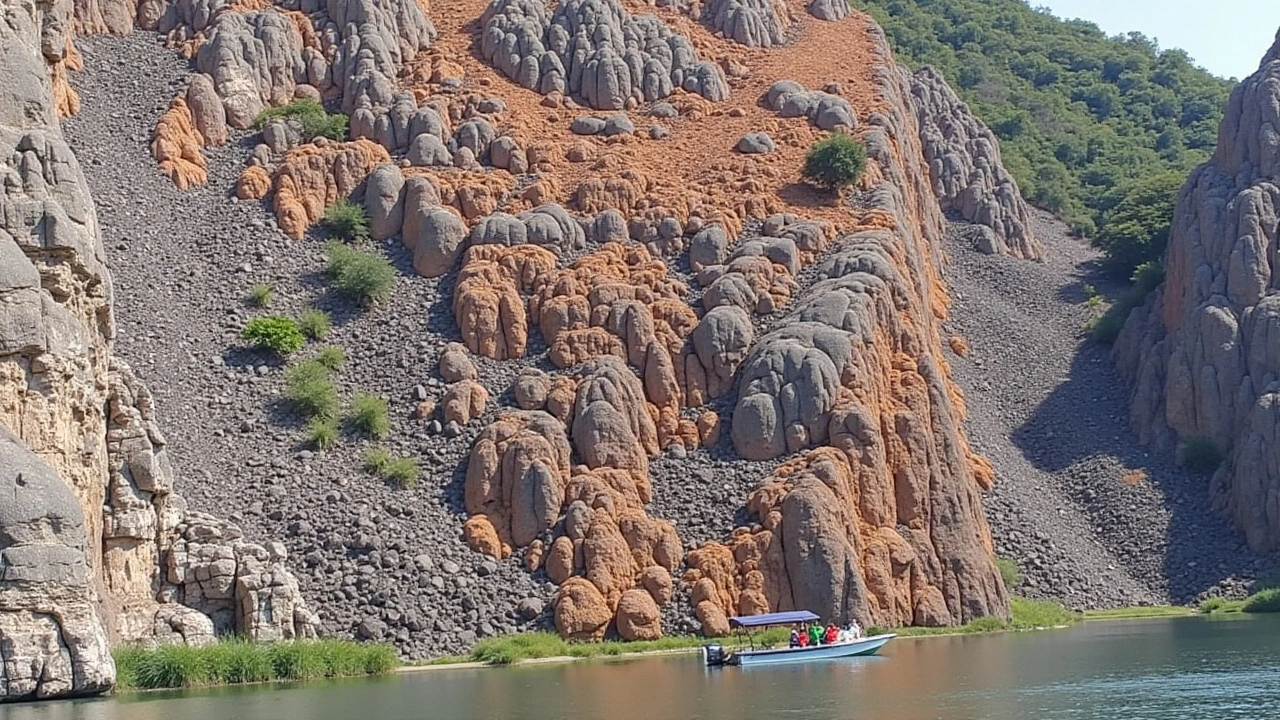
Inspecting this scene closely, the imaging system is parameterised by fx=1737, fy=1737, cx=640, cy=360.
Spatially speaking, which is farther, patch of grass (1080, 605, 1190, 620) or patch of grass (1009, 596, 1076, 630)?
patch of grass (1080, 605, 1190, 620)

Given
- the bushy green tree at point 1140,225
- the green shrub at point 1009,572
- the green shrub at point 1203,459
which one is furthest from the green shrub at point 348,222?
the bushy green tree at point 1140,225

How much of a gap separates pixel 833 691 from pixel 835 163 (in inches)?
1265

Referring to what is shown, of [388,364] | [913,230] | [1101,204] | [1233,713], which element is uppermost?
[1101,204]

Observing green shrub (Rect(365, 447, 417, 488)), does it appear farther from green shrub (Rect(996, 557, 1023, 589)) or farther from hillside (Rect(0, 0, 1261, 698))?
green shrub (Rect(996, 557, 1023, 589))

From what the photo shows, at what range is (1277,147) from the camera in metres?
71.9

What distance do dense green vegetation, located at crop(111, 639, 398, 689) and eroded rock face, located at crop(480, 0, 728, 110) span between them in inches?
1273

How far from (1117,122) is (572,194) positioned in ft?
188

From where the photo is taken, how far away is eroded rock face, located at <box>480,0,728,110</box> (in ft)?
235

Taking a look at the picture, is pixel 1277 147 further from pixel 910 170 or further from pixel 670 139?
pixel 670 139

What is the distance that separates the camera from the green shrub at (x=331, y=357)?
56125 mm

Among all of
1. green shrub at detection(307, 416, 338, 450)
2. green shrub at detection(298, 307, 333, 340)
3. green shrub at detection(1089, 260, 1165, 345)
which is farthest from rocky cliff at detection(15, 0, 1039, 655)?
green shrub at detection(1089, 260, 1165, 345)

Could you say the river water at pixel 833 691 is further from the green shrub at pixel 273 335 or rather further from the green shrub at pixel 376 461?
the green shrub at pixel 273 335

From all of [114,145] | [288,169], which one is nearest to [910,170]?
[288,169]

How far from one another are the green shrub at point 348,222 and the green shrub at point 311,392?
8.32m
